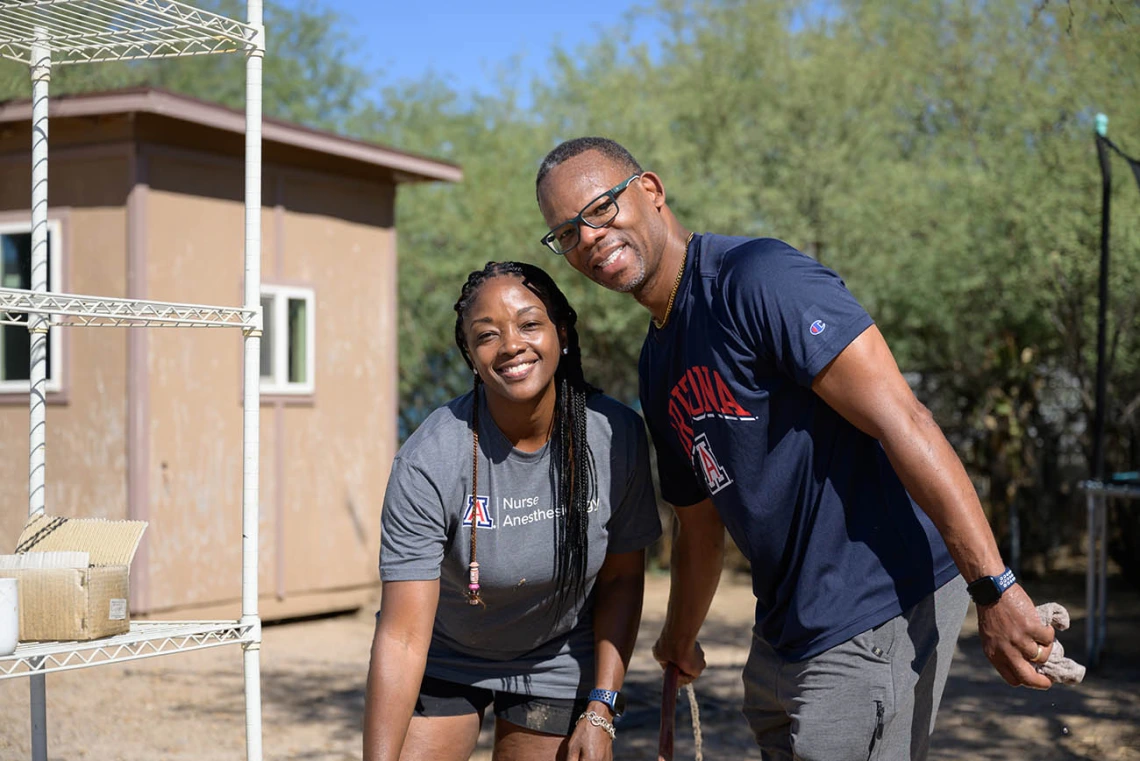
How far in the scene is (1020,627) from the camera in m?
2.18

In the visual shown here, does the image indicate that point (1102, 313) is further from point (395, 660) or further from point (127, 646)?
point (127, 646)

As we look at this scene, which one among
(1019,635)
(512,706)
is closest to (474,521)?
(512,706)

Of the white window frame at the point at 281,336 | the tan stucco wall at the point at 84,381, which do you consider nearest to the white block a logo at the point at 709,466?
the tan stucco wall at the point at 84,381

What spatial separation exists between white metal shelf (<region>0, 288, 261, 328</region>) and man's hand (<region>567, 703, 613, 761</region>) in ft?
3.87

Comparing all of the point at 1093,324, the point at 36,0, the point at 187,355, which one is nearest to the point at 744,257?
the point at 36,0

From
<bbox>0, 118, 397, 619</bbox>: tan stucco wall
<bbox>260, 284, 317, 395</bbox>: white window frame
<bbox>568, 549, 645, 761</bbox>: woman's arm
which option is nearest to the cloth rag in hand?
<bbox>568, 549, 645, 761</bbox>: woman's arm

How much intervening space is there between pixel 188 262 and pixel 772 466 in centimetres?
684

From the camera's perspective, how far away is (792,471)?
7.87 feet

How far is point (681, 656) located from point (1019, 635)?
99 cm

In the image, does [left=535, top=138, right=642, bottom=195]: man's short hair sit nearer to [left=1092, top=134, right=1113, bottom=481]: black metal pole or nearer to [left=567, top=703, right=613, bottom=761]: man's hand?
[left=567, top=703, right=613, bottom=761]: man's hand

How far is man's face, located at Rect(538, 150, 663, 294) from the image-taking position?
2.56m

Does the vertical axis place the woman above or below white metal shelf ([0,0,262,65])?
below

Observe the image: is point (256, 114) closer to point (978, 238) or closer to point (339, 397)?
point (339, 397)

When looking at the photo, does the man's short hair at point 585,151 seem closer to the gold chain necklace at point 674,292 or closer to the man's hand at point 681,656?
the gold chain necklace at point 674,292
